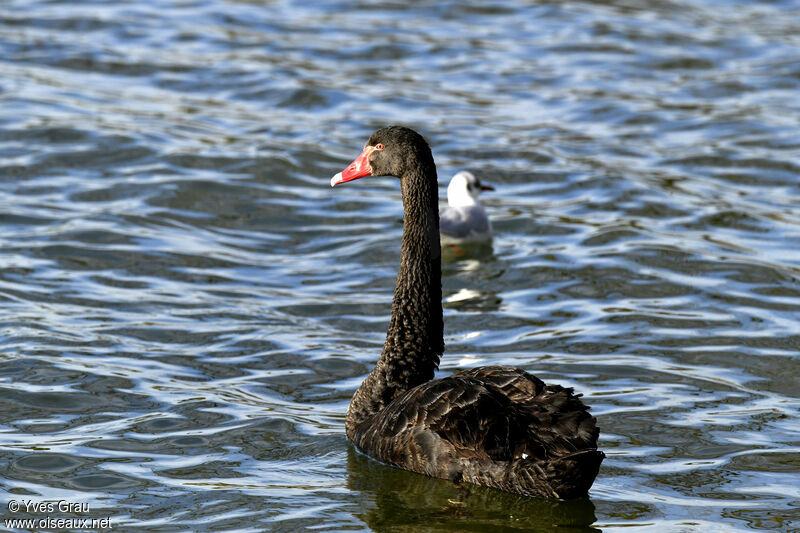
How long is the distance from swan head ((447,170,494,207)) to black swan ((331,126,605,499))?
16.6 ft

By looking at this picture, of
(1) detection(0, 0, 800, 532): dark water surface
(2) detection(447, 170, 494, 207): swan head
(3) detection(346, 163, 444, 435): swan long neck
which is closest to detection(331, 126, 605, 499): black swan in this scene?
(3) detection(346, 163, 444, 435): swan long neck

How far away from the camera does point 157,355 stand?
952cm

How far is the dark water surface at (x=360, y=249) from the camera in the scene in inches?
289

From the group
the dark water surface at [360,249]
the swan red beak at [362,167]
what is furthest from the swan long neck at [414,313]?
the dark water surface at [360,249]

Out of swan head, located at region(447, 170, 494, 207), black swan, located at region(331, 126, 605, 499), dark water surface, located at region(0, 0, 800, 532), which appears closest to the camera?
black swan, located at region(331, 126, 605, 499)

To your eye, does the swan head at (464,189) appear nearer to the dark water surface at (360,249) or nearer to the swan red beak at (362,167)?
the dark water surface at (360,249)

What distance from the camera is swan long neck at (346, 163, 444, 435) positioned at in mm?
8031


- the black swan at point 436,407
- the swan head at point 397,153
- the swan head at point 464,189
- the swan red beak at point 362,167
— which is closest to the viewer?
the black swan at point 436,407

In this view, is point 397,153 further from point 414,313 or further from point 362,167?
point 414,313

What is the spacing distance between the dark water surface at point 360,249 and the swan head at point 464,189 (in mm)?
507

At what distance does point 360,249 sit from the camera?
12.7 metres

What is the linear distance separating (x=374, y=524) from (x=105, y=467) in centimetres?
170

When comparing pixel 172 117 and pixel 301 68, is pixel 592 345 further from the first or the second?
pixel 301 68

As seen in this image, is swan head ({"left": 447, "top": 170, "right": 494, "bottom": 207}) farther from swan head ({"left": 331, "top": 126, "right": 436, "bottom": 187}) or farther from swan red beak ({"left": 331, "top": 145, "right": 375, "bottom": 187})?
swan head ({"left": 331, "top": 126, "right": 436, "bottom": 187})
